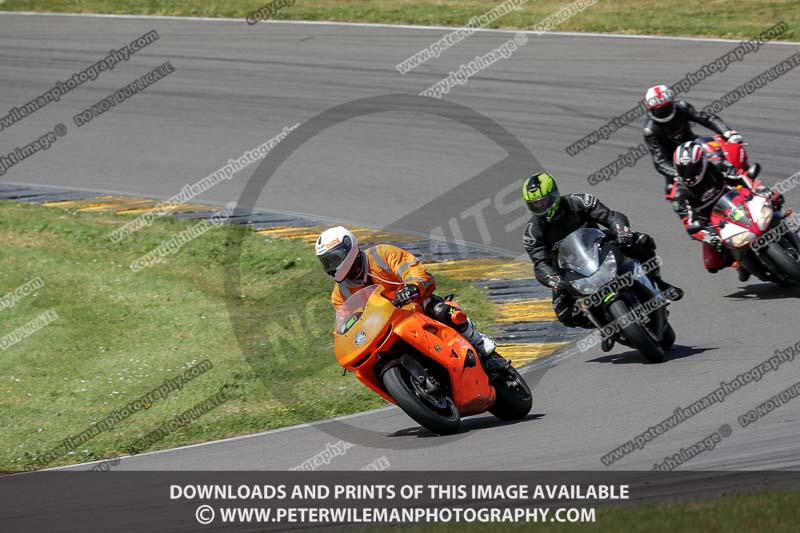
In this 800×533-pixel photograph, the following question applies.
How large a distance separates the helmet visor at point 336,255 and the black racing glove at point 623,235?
287 cm

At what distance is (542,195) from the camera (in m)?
10.8

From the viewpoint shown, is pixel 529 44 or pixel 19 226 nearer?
pixel 19 226

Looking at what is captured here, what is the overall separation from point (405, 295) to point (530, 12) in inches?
654

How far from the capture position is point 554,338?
12.3m

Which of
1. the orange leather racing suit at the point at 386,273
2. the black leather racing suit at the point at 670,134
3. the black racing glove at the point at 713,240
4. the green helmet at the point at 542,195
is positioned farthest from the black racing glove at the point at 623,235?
the black leather racing suit at the point at 670,134

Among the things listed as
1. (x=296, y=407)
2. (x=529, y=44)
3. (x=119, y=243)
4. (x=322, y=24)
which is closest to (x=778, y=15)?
(x=529, y=44)

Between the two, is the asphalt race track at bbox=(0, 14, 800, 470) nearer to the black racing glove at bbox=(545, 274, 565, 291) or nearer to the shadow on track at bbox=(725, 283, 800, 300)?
the shadow on track at bbox=(725, 283, 800, 300)

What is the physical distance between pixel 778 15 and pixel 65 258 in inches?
553

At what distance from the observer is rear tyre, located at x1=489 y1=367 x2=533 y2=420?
9.59 metres

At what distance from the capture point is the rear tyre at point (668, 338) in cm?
1103

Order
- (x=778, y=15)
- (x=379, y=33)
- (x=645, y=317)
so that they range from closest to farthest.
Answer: (x=645, y=317) → (x=778, y=15) → (x=379, y=33)

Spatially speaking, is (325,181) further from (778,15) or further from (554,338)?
(778,15)

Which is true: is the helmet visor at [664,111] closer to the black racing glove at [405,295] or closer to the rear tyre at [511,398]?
the rear tyre at [511,398]

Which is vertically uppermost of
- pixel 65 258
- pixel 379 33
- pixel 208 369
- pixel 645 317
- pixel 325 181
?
pixel 379 33
